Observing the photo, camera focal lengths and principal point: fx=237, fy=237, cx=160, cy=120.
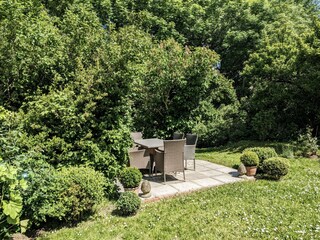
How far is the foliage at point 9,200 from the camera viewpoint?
2.65 metres

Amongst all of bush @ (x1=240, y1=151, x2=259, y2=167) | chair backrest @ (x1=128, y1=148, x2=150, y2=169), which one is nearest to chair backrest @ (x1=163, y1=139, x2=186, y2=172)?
chair backrest @ (x1=128, y1=148, x2=150, y2=169)

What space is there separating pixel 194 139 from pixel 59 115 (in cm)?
380

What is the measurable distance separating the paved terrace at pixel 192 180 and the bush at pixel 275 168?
0.67m

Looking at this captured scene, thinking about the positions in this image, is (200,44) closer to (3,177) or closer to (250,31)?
(250,31)

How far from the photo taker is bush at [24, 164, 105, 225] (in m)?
3.40

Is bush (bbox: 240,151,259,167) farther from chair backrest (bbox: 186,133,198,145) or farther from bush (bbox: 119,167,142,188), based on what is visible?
bush (bbox: 119,167,142,188)

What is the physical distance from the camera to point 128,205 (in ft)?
13.3

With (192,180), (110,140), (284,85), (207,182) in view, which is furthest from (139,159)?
(284,85)

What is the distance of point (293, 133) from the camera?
33.0 feet

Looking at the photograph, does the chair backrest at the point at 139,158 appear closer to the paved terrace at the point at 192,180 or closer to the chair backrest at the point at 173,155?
the paved terrace at the point at 192,180

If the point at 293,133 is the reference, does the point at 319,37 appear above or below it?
above

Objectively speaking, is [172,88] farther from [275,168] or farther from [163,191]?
[163,191]

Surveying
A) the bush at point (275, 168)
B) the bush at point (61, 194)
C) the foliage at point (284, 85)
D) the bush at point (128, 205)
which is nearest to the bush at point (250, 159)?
the bush at point (275, 168)

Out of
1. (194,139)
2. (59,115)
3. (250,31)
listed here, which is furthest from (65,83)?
(250,31)
